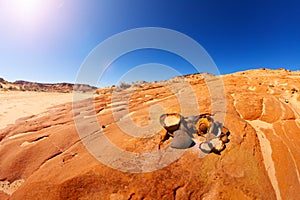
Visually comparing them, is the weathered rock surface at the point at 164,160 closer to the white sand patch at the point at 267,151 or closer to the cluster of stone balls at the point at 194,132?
the white sand patch at the point at 267,151

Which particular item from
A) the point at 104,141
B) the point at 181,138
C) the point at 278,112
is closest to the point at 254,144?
the point at 181,138

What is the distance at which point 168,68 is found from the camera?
23.9 feet

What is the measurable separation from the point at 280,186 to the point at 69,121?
7625 millimetres

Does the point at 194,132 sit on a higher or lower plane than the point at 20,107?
lower

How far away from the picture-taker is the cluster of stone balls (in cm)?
428

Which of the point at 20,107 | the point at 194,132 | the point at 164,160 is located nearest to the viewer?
the point at 164,160

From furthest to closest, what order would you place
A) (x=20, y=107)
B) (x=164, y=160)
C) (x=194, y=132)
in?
(x=20, y=107) → (x=194, y=132) → (x=164, y=160)

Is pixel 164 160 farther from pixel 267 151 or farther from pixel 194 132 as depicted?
pixel 267 151

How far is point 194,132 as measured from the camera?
4703mm

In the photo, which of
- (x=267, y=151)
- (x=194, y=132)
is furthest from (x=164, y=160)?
(x=267, y=151)

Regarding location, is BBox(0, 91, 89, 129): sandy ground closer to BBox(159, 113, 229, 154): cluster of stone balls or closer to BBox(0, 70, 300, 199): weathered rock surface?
BBox(0, 70, 300, 199): weathered rock surface

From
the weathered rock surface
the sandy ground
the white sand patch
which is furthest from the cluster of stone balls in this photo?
the sandy ground

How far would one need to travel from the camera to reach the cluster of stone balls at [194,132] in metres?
4.28

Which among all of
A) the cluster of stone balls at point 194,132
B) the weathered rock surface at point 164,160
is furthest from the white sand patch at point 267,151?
the cluster of stone balls at point 194,132
